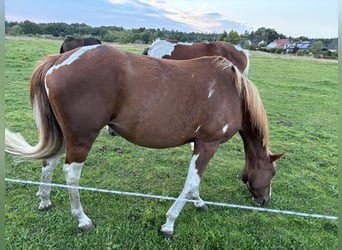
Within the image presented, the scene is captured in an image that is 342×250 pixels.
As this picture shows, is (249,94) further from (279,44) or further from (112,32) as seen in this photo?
(279,44)

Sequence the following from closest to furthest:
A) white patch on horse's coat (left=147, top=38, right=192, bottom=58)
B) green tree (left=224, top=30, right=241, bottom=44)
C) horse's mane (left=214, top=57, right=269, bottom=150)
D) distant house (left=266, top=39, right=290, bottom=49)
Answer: horse's mane (left=214, top=57, right=269, bottom=150), white patch on horse's coat (left=147, top=38, right=192, bottom=58), green tree (left=224, top=30, right=241, bottom=44), distant house (left=266, top=39, right=290, bottom=49)

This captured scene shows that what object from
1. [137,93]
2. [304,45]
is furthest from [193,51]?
[304,45]

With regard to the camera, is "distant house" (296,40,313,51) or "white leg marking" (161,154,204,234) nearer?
"white leg marking" (161,154,204,234)

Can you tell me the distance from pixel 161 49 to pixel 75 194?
3.80 metres

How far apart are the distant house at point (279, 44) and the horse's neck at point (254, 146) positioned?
2323 centimetres

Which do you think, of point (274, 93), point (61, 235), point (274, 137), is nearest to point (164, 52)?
point (274, 137)

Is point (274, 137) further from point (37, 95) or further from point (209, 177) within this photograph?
point (37, 95)

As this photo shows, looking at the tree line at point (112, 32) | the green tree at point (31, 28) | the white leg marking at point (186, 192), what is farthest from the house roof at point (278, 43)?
the white leg marking at point (186, 192)

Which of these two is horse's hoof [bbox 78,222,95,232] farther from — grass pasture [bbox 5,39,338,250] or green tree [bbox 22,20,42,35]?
green tree [bbox 22,20,42,35]

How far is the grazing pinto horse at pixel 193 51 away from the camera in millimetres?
5238

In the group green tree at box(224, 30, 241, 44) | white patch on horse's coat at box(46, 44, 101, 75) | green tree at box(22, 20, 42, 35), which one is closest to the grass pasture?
white patch on horse's coat at box(46, 44, 101, 75)

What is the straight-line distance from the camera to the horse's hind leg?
7.79ft

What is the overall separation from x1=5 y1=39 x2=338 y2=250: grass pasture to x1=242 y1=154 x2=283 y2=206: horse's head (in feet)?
0.68

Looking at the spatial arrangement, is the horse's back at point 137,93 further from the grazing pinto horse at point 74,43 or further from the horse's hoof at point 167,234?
the grazing pinto horse at point 74,43
